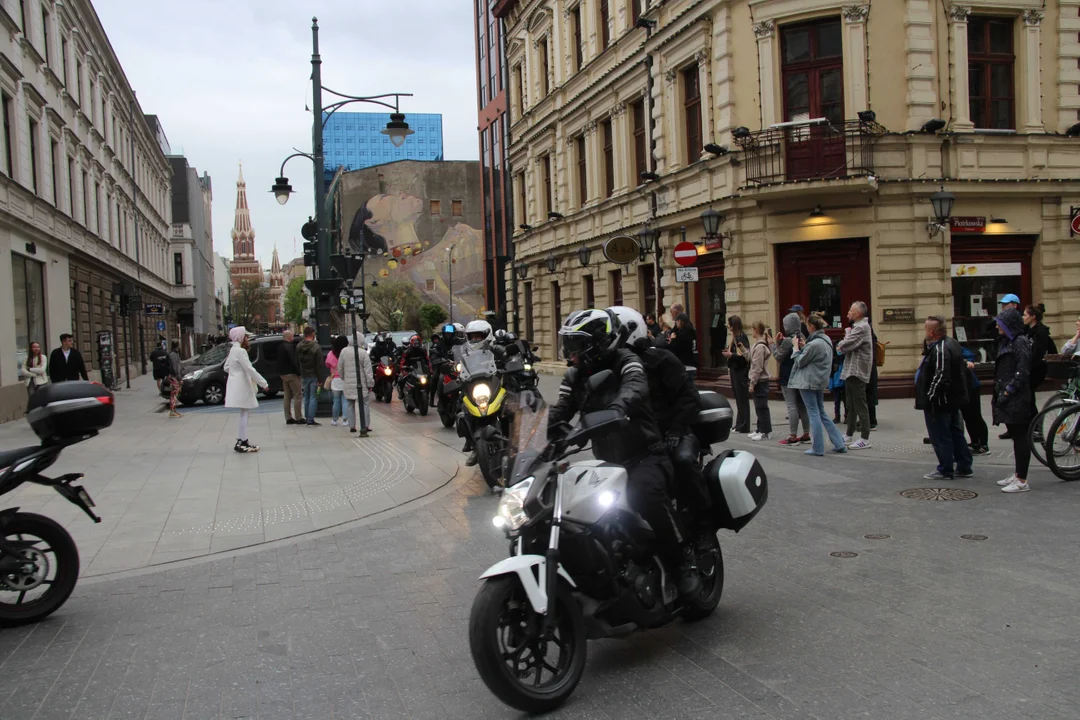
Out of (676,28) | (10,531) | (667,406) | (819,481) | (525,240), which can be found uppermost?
(676,28)

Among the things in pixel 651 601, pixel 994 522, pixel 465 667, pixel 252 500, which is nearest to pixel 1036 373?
pixel 994 522

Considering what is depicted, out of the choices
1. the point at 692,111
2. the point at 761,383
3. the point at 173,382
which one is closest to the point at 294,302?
the point at 173,382

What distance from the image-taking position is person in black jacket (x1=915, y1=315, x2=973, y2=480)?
8820 mm

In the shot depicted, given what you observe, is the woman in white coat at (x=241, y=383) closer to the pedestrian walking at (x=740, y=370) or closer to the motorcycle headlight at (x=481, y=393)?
the motorcycle headlight at (x=481, y=393)

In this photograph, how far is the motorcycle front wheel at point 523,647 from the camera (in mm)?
3588

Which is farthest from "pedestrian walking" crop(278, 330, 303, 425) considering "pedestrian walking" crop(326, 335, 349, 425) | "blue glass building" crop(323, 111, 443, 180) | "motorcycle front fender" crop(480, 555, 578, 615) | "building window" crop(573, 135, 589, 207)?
"blue glass building" crop(323, 111, 443, 180)

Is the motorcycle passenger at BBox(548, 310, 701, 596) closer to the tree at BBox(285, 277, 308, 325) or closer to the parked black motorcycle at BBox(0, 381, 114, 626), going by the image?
the parked black motorcycle at BBox(0, 381, 114, 626)

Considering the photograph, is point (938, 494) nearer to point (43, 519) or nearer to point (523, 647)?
point (523, 647)

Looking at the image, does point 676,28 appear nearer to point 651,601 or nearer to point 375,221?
point 651,601

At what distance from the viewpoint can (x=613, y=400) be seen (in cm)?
432

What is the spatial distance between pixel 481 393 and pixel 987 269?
1304 centimetres

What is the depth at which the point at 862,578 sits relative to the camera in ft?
18.6

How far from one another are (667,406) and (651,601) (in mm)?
1040

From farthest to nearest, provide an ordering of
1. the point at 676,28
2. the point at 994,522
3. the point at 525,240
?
Result: the point at 525,240 → the point at 676,28 → the point at 994,522
